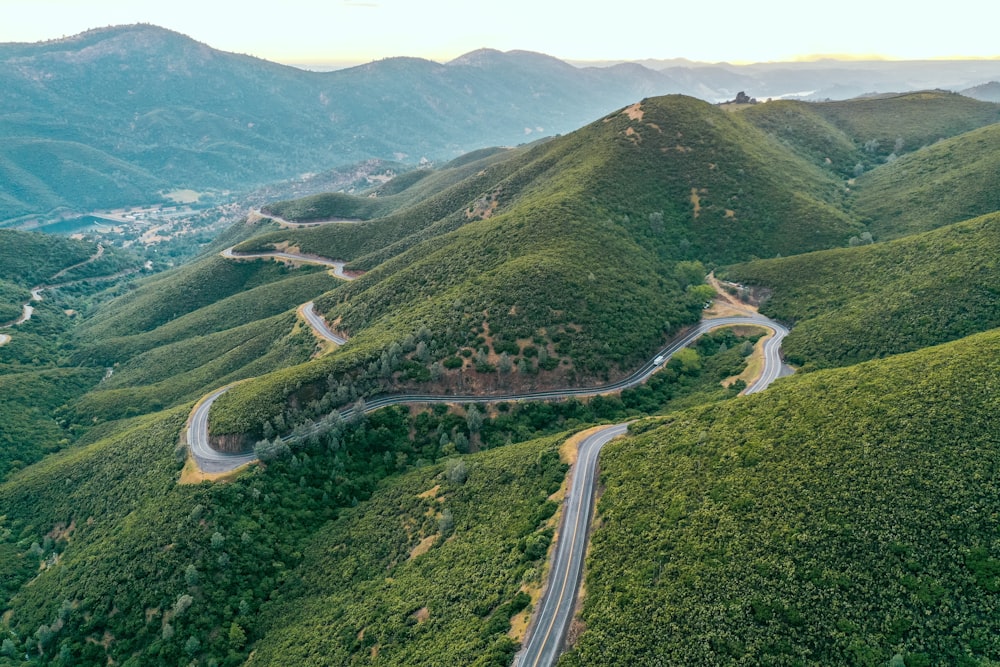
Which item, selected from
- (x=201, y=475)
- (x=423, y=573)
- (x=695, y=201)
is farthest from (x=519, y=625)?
(x=695, y=201)

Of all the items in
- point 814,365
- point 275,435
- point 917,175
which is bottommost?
point 275,435

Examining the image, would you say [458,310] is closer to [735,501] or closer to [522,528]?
[522,528]

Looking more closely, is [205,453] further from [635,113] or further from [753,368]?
[635,113]

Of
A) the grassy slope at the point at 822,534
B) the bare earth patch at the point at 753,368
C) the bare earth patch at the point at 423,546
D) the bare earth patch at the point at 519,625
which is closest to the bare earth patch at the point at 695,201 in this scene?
the bare earth patch at the point at 753,368

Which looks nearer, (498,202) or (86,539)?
(86,539)

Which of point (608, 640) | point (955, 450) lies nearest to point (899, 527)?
point (955, 450)

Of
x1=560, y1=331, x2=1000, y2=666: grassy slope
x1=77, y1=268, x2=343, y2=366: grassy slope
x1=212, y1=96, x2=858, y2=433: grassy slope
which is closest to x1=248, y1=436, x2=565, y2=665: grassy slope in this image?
x1=560, y1=331, x2=1000, y2=666: grassy slope

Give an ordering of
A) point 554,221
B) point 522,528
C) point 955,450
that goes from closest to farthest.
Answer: point 955,450 < point 522,528 < point 554,221
